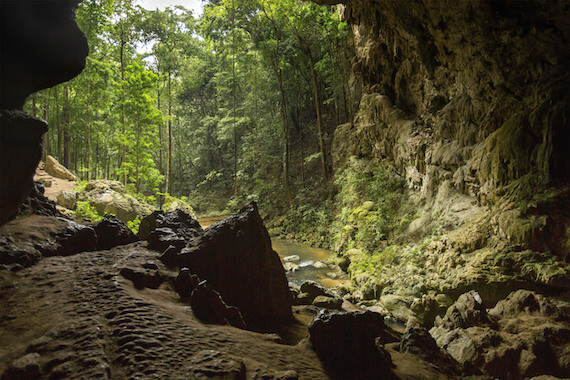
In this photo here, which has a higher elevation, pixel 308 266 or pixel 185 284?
pixel 185 284

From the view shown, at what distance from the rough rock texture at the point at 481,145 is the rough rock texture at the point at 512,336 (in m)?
0.55

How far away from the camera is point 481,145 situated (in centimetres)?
772

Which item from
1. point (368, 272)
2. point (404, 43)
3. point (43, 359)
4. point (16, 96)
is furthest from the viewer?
point (404, 43)

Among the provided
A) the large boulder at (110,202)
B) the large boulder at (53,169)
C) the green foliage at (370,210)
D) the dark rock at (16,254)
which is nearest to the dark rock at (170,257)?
the dark rock at (16,254)

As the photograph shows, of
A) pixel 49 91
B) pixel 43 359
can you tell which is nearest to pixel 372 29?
pixel 43 359

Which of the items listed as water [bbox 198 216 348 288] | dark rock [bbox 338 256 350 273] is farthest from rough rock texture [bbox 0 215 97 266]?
dark rock [bbox 338 256 350 273]

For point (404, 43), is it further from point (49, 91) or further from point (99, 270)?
point (49, 91)

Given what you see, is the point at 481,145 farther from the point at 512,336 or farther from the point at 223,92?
the point at 223,92

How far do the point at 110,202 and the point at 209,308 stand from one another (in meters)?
8.53

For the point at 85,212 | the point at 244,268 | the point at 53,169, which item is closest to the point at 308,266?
the point at 85,212

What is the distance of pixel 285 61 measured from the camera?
2016cm

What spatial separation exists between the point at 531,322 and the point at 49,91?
22.7m

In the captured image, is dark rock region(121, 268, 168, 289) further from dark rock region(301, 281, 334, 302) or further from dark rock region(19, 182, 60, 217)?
dark rock region(301, 281, 334, 302)

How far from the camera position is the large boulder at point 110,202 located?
10297 millimetres
